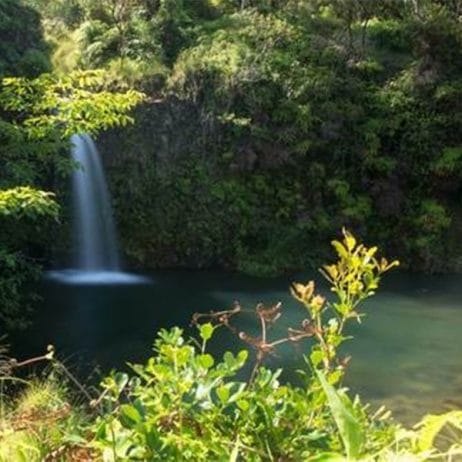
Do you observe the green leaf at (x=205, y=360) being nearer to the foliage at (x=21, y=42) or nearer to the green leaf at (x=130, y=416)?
the green leaf at (x=130, y=416)

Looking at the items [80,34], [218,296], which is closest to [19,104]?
[218,296]

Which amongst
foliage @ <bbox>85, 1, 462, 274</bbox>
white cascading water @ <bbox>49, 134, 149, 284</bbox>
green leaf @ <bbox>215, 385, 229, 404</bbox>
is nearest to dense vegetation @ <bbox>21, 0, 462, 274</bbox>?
foliage @ <bbox>85, 1, 462, 274</bbox>

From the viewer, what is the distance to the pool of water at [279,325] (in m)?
7.68

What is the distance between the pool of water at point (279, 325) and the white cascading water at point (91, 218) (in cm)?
128

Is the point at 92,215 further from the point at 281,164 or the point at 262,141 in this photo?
the point at 281,164

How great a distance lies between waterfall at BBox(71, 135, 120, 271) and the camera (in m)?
14.9

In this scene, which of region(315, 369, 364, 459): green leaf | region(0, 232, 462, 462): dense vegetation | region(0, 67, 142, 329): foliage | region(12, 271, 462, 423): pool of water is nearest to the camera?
region(315, 369, 364, 459): green leaf

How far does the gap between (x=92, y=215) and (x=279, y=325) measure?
21.4ft

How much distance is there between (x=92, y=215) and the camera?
49.3ft

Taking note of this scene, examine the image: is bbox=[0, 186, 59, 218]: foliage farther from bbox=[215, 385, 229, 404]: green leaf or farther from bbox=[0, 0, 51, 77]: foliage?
bbox=[0, 0, 51, 77]: foliage

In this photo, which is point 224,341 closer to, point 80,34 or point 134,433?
point 134,433

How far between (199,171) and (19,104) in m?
9.63

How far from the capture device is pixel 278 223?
15219mm

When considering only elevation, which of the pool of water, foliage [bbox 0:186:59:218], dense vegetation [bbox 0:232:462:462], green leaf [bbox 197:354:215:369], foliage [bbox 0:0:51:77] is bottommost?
the pool of water
